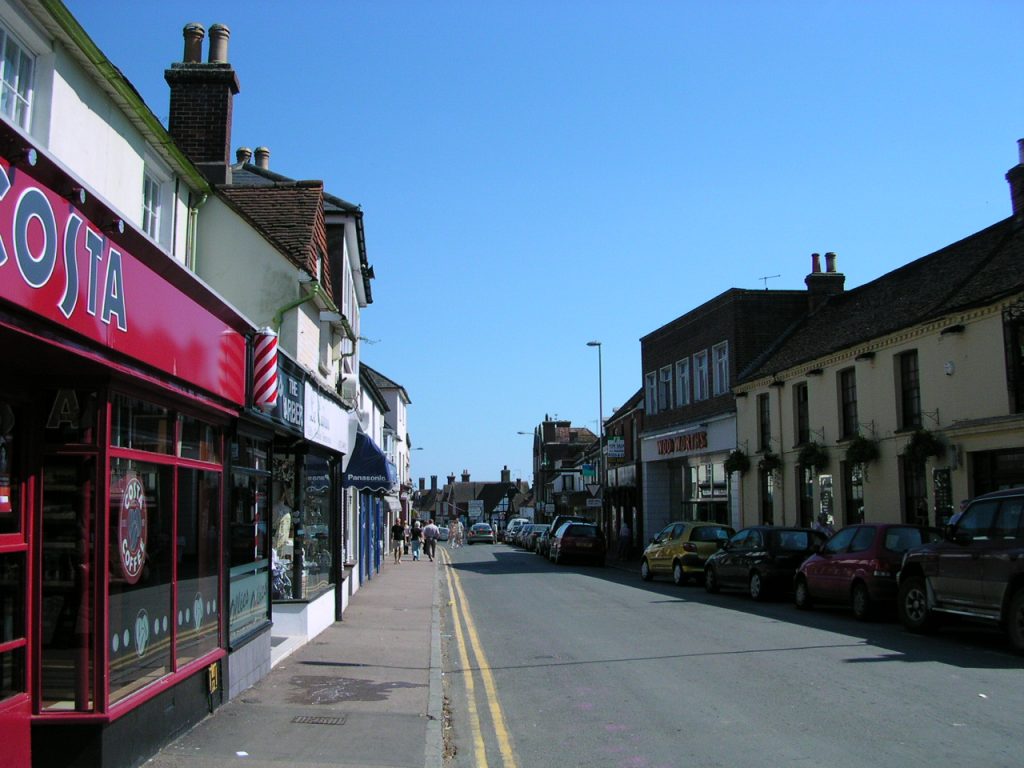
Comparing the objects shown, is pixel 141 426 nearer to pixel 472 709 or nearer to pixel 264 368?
pixel 264 368

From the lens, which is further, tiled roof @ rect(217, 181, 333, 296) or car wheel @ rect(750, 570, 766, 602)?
car wheel @ rect(750, 570, 766, 602)

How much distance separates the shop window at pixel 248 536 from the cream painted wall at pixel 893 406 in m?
13.9

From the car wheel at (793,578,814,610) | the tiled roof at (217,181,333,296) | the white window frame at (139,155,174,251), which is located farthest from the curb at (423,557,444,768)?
the car wheel at (793,578,814,610)

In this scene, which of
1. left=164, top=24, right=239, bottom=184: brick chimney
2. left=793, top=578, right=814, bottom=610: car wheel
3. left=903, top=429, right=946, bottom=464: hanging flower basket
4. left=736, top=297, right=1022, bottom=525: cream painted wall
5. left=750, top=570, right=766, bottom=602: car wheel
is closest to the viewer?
left=164, top=24, right=239, bottom=184: brick chimney

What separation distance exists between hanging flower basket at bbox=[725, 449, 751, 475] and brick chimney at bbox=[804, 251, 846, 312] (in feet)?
19.5

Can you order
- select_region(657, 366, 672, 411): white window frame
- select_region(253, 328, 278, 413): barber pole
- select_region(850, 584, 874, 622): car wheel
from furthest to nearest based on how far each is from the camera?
select_region(657, 366, 672, 411): white window frame
select_region(850, 584, 874, 622): car wheel
select_region(253, 328, 278, 413): barber pole

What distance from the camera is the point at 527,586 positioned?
2458cm

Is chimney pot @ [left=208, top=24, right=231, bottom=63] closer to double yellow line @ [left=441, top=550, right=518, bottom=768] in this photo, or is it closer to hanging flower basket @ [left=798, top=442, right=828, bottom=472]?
double yellow line @ [left=441, top=550, right=518, bottom=768]

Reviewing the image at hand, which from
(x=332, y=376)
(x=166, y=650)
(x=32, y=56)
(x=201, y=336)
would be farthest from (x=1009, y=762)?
(x=332, y=376)

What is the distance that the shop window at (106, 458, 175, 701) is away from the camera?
6.44m

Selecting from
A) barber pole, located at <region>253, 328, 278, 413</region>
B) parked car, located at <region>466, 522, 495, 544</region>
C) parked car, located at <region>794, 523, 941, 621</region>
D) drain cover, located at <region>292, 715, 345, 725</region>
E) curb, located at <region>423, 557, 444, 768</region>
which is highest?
barber pole, located at <region>253, 328, 278, 413</region>

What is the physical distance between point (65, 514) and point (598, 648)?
8.40 meters

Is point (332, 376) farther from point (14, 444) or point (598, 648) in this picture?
point (14, 444)

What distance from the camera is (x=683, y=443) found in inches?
1451
